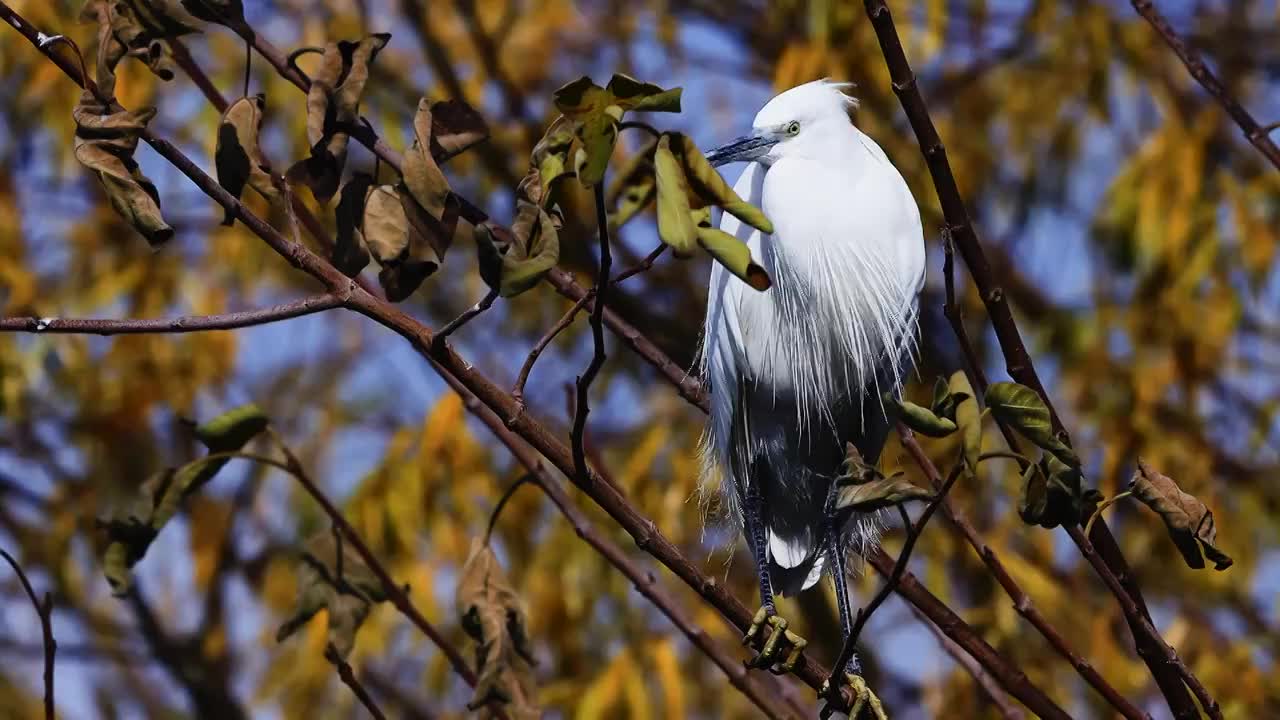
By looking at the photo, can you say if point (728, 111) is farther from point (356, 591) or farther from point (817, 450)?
point (356, 591)

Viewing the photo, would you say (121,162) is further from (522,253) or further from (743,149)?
(743,149)

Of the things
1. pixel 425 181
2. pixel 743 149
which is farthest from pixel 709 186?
pixel 743 149

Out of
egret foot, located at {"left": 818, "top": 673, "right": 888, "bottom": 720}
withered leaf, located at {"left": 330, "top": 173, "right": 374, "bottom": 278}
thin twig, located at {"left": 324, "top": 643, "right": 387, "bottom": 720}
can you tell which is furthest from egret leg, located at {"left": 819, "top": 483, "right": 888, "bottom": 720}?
withered leaf, located at {"left": 330, "top": 173, "right": 374, "bottom": 278}

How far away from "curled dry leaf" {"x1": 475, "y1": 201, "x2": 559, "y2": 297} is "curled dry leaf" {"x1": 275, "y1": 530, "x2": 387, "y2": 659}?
818 millimetres

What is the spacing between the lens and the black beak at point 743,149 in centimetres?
230

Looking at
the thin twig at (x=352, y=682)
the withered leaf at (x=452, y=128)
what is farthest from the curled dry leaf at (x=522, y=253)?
the thin twig at (x=352, y=682)

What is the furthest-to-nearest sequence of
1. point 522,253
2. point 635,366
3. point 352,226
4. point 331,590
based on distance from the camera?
1. point 635,366
2. point 331,590
3. point 352,226
4. point 522,253

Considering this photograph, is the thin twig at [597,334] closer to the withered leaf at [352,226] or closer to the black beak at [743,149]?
the withered leaf at [352,226]

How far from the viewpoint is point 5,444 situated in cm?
414

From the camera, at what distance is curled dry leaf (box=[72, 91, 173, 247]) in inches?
47.3

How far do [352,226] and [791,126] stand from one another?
1.17m

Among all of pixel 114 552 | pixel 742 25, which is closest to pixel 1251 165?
pixel 742 25

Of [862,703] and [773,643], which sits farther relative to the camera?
[862,703]

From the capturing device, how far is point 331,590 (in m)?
1.87
